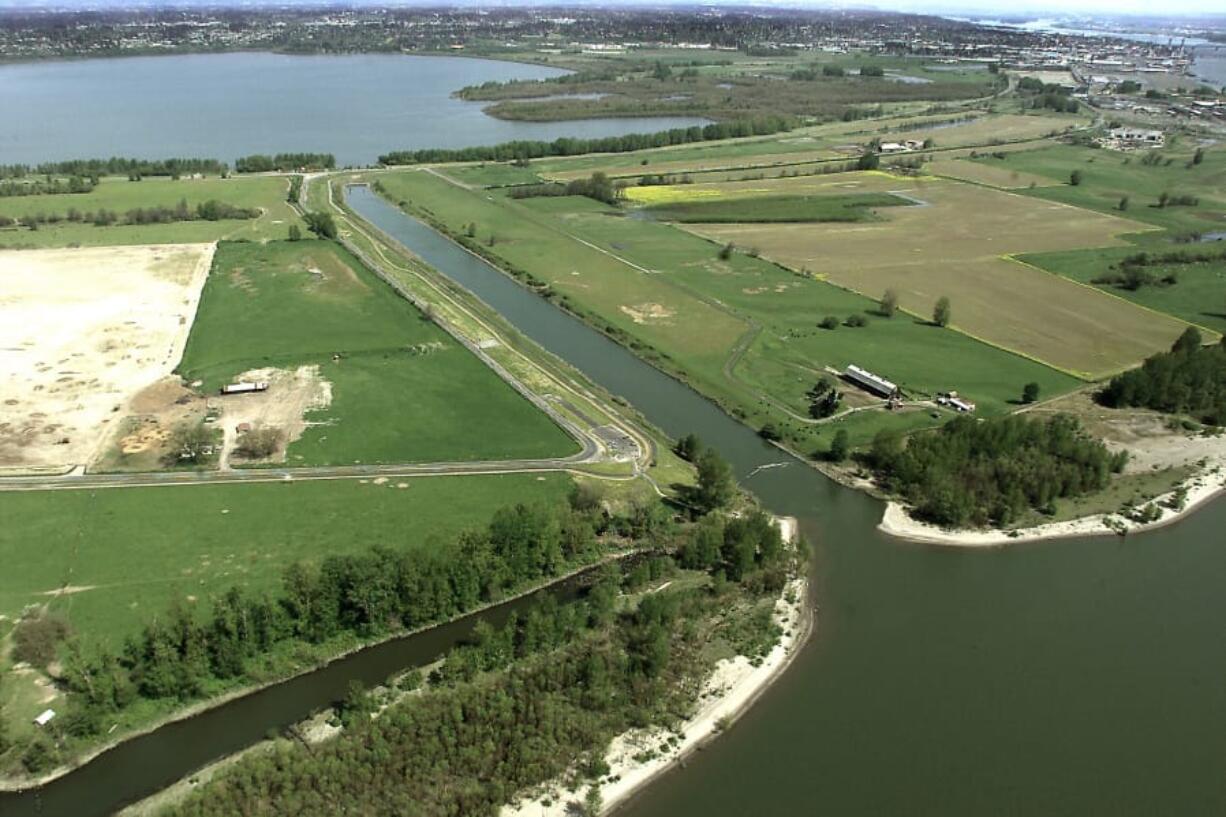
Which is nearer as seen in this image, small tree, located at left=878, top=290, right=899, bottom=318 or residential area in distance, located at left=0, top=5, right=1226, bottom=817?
residential area in distance, located at left=0, top=5, right=1226, bottom=817

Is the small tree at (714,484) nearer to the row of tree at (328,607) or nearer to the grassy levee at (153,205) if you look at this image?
the row of tree at (328,607)

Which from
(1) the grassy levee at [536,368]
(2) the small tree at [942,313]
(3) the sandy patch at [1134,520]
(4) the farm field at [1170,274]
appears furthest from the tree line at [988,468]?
(4) the farm field at [1170,274]

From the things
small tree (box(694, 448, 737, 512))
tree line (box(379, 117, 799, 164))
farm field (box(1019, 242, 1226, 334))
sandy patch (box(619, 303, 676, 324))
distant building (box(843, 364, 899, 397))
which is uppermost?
tree line (box(379, 117, 799, 164))

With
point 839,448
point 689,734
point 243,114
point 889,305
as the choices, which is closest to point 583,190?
point 889,305

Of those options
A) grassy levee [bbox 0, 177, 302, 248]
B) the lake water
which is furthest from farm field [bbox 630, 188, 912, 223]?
the lake water

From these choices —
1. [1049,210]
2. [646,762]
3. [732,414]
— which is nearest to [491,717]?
[646,762]

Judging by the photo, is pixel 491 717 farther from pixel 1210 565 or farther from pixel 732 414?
pixel 1210 565

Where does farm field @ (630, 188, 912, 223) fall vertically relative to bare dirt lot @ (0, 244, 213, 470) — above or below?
above

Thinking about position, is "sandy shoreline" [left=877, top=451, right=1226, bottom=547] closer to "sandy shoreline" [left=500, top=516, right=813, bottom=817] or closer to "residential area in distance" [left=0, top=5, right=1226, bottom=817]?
"residential area in distance" [left=0, top=5, right=1226, bottom=817]
